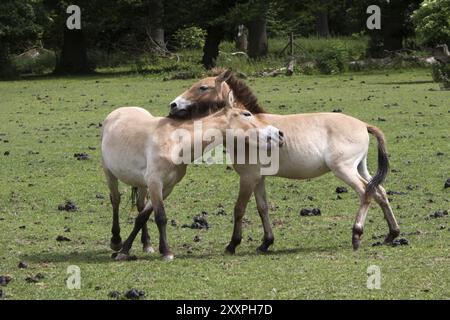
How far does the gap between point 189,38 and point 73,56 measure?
7.49m

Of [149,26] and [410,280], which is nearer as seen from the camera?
[410,280]

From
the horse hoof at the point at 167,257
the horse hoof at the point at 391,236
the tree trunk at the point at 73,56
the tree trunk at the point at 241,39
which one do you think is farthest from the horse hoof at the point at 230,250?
the tree trunk at the point at 241,39

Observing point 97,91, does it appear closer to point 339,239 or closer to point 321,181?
point 321,181

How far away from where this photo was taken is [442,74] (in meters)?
26.8

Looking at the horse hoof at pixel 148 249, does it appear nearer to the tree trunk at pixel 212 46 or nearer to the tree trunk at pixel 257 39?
the tree trunk at pixel 212 46

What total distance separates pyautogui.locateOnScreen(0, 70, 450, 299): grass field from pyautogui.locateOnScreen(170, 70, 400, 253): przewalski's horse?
1.45 ft

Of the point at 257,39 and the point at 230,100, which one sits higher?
the point at 230,100

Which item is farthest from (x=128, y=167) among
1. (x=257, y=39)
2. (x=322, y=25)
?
(x=322, y=25)

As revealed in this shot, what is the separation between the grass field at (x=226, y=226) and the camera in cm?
808

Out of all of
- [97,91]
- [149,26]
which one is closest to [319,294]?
[97,91]

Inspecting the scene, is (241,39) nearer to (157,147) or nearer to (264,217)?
(264,217)

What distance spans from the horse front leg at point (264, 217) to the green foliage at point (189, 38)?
1462 inches
